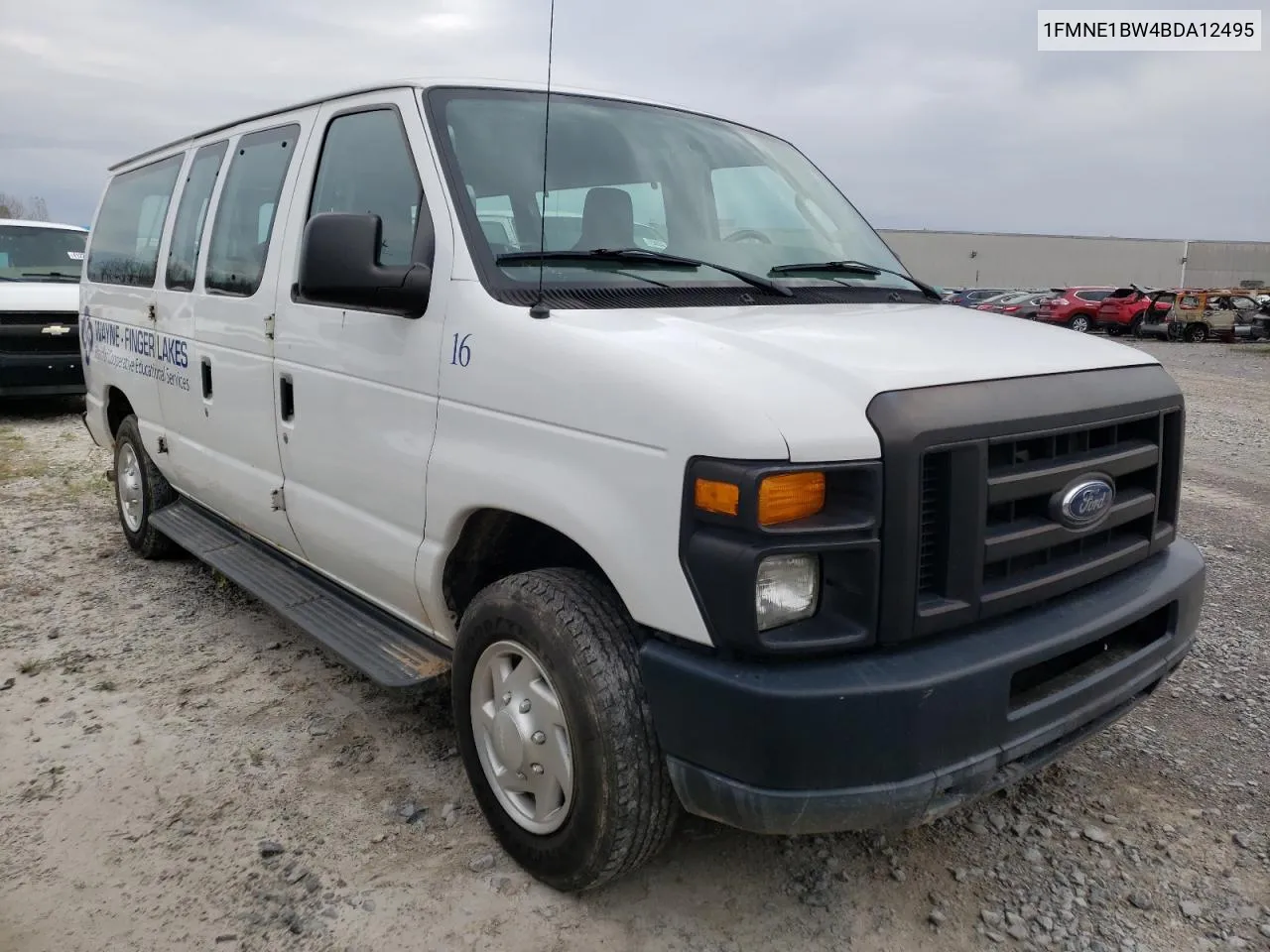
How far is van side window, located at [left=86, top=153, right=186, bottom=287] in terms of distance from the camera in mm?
4879

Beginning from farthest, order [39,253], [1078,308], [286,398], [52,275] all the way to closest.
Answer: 1. [1078,308]
2. [39,253]
3. [52,275]
4. [286,398]

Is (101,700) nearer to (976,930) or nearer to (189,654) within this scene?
(189,654)

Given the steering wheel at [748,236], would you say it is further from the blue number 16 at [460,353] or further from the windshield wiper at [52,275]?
the windshield wiper at [52,275]

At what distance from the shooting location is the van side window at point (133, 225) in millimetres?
4879

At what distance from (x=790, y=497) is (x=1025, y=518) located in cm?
68

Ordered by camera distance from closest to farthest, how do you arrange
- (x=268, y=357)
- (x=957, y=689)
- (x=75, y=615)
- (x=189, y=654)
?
(x=957, y=689)
(x=268, y=357)
(x=189, y=654)
(x=75, y=615)

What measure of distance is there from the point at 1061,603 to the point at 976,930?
2.82 feet

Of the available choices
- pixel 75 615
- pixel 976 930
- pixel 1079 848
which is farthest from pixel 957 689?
pixel 75 615

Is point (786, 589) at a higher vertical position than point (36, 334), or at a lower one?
lower

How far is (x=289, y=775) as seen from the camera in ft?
10.6

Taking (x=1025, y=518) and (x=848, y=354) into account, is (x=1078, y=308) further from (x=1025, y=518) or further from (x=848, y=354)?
(x=848, y=354)

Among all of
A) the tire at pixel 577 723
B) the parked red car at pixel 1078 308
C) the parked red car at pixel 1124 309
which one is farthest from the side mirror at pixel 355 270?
the parked red car at pixel 1124 309

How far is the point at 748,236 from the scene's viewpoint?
331cm

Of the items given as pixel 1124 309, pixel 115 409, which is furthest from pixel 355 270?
pixel 1124 309
